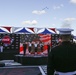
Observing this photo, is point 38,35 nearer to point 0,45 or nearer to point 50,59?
point 0,45

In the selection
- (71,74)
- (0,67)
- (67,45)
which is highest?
(67,45)

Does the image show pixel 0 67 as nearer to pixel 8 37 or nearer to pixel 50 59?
pixel 8 37

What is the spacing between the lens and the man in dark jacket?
12.2 ft

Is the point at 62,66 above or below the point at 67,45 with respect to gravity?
below

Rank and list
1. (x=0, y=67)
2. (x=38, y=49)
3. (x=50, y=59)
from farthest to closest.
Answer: (x=38, y=49), (x=0, y=67), (x=50, y=59)

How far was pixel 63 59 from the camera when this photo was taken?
3.76 metres

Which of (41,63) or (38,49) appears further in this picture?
(38,49)

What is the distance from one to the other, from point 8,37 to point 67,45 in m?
22.5

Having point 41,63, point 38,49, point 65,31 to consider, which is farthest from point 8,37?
point 65,31

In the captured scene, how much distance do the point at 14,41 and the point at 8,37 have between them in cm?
65

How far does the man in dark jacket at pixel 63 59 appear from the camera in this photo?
12.2ft

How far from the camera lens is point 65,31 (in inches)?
150

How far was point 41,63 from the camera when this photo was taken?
66.7 ft

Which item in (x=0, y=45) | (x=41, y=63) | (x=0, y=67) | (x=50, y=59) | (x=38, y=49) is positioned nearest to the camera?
(x=50, y=59)
